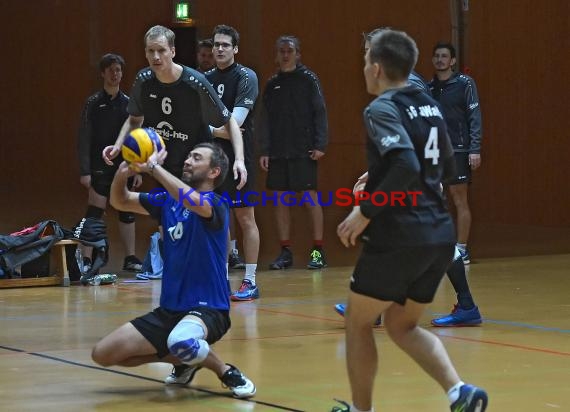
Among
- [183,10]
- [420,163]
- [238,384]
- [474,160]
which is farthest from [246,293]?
[183,10]

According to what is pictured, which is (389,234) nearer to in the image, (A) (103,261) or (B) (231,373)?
(B) (231,373)

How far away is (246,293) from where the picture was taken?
401 inches

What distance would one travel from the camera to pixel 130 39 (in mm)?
21281

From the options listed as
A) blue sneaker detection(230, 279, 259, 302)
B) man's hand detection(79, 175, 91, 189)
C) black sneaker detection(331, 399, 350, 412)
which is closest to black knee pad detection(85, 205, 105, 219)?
man's hand detection(79, 175, 91, 189)

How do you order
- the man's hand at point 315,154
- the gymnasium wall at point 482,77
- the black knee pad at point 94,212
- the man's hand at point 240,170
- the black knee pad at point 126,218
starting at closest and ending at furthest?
the man's hand at point 240,170
the black knee pad at point 94,212
the black knee pad at point 126,218
the man's hand at point 315,154
the gymnasium wall at point 482,77

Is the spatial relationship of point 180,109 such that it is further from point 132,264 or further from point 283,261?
point 283,261

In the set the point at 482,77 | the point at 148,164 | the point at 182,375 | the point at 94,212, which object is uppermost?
the point at 482,77

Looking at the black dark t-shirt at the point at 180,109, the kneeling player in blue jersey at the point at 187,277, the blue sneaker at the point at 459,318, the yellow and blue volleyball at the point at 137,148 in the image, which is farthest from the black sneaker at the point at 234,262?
the yellow and blue volleyball at the point at 137,148

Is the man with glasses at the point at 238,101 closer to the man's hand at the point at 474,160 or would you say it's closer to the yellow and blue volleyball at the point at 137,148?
the man's hand at the point at 474,160

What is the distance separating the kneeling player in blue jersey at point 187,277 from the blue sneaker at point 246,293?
3588 mm

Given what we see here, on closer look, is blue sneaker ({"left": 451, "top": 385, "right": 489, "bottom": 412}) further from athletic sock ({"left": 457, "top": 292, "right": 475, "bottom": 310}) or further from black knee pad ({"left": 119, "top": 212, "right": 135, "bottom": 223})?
black knee pad ({"left": 119, "top": 212, "right": 135, "bottom": 223})

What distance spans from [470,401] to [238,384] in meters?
1.36

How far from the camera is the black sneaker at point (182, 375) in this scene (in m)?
6.37

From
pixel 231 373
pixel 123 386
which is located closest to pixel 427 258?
pixel 231 373
